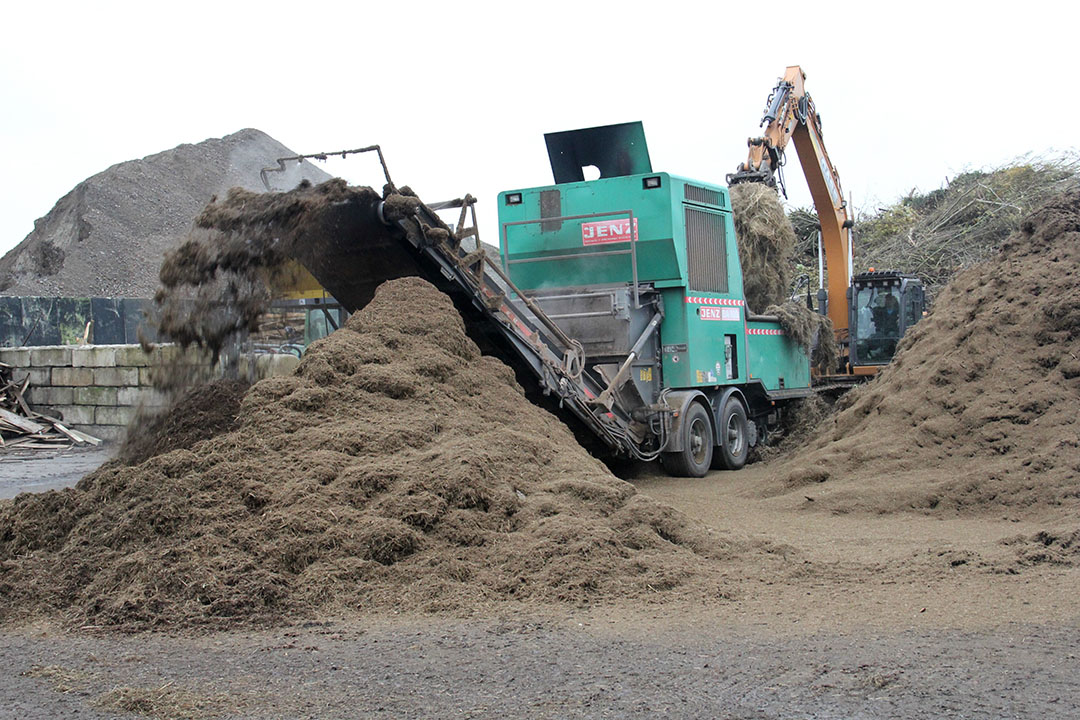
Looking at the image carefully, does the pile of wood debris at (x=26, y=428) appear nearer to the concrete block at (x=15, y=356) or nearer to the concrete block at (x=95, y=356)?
the concrete block at (x=15, y=356)

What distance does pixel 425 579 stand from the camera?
5352mm

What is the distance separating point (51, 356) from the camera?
16969 millimetres

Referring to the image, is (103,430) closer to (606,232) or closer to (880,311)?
(606,232)

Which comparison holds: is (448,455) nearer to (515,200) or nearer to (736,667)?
(736,667)

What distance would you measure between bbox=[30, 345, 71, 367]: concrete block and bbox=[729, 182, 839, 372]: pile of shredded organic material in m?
10.7

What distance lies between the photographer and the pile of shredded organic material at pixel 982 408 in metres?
7.68

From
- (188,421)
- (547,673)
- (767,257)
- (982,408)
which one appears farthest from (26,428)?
(547,673)

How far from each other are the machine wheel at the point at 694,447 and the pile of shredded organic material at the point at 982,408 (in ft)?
3.94

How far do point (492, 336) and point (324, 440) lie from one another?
9.06ft

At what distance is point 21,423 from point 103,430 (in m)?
1.17

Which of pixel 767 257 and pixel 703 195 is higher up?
pixel 703 195

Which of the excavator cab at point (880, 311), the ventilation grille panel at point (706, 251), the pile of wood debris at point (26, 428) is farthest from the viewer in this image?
the pile of wood debris at point (26, 428)

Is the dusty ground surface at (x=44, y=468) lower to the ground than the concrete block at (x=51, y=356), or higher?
lower

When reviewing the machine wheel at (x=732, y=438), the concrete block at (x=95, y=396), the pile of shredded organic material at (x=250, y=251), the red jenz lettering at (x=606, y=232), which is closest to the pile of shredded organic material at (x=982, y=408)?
the machine wheel at (x=732, y=438)
